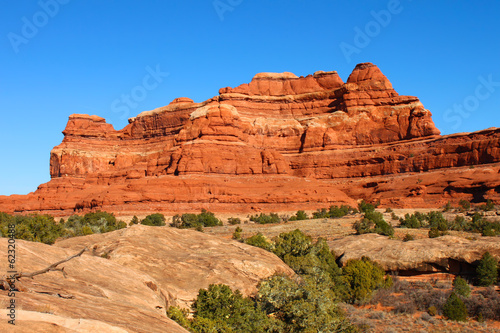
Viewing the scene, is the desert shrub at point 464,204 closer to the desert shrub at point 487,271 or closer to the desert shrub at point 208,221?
the desert shrub at point 208,221

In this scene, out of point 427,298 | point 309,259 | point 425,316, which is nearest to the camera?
point 425,316

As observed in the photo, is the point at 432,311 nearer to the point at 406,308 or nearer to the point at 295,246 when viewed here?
the point at 406,308

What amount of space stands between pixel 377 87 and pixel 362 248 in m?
70.8

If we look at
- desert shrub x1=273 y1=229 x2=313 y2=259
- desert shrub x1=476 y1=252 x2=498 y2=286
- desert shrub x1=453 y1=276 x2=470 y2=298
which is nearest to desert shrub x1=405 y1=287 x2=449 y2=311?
→ desert shrub x1=453 y1=276 x2=470 y2=298

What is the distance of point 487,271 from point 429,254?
242cm

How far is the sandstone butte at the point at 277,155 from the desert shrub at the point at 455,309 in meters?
45.8

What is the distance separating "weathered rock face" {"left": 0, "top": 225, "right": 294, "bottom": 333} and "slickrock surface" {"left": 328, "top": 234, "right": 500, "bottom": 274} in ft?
30.5

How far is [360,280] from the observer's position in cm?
1933

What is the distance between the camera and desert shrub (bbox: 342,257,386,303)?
1904cm

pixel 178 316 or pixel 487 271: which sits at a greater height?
pixel 178 316

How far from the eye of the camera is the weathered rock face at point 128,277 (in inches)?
223

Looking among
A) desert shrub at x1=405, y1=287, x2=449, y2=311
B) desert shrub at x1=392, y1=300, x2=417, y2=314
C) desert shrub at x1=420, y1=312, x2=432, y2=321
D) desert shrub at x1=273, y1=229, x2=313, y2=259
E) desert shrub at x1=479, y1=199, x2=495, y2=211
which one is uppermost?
desert shrub at x1=479, y1=199, x2=495, y2=211

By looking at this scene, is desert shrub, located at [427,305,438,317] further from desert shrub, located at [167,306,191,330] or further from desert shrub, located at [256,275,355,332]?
desert shrub, located at [167,306,191,330]

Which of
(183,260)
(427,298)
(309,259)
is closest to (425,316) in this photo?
(427,298)
